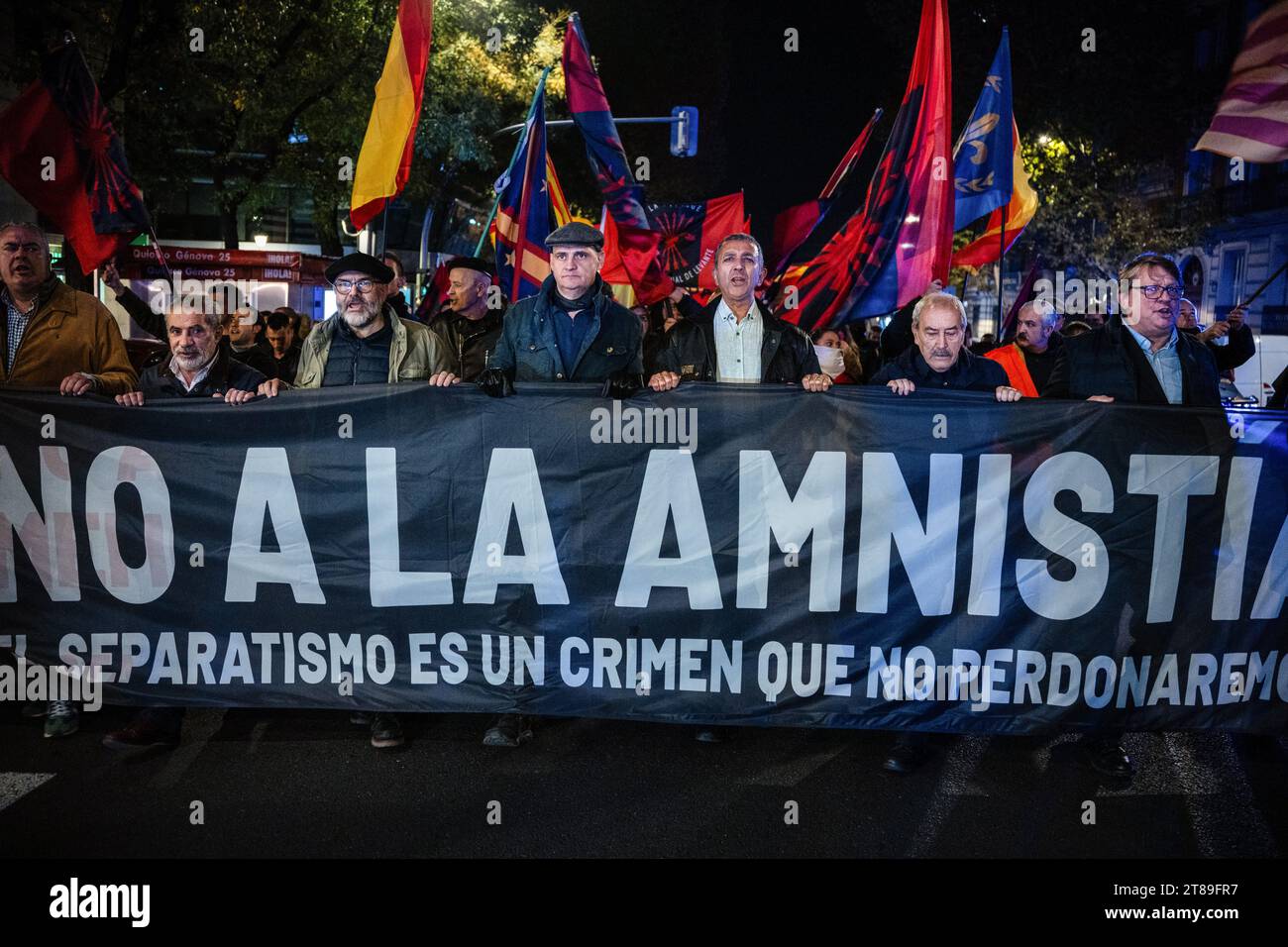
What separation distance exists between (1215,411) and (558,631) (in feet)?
9.31

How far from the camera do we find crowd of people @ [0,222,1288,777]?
14.7 ft

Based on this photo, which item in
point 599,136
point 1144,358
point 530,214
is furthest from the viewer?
point 530,214

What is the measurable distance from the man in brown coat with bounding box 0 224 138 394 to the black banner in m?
0.60

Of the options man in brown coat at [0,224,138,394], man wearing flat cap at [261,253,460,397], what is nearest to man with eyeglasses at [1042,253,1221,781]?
man wearing flat cap at [261,253,460,397]

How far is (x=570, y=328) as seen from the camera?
4.86 m

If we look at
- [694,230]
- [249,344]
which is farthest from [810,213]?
[249,344]

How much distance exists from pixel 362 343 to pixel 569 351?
993 millimetres

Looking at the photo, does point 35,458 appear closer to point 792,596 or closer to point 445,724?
point 445,724

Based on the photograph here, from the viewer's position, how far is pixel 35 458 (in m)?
4.46

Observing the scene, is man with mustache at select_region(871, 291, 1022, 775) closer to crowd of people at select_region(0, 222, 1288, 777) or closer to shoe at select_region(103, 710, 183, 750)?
crowd of people at select_region(0, 222, 1288, 777)

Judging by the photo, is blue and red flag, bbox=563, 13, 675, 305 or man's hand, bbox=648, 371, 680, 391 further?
blue and red flag, bbox=563, 13, 675, 305

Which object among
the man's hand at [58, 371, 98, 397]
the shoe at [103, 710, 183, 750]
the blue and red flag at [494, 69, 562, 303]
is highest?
the blue and red flag at [494, 69, 562, 303]

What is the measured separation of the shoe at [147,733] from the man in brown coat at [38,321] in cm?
158

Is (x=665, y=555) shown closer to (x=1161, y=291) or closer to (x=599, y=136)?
(x=1161, y=291)
